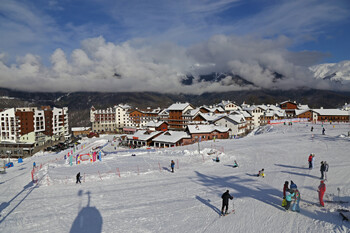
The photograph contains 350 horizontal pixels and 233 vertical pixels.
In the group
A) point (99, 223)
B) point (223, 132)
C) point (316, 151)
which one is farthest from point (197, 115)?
point (99, 223)

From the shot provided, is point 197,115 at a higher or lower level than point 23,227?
higher

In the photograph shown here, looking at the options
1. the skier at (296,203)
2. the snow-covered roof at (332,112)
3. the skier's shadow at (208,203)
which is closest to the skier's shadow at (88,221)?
the skier's shadow at (208,203)

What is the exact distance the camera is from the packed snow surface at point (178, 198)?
10617 millimetres

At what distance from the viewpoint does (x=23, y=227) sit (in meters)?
11.8

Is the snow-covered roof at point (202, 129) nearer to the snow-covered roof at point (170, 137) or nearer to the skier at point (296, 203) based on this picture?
the snow-covered roof at point (170, 137)

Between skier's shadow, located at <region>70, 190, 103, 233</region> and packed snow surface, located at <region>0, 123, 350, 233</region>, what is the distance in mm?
15

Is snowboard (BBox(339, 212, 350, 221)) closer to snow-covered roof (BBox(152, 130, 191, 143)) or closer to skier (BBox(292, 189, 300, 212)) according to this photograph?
skier (BBox(292, 189, 300, 212))

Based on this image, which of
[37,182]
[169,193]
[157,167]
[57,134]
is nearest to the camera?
[169,193]

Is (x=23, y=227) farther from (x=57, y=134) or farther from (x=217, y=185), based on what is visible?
(x=57, y=134)

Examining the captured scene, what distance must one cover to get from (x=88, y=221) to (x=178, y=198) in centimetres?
536

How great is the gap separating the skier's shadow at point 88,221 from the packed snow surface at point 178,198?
1 centimetres

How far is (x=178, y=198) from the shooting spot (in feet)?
46.2

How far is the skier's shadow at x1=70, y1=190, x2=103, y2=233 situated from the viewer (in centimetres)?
1119

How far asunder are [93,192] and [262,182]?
40.4 ft
